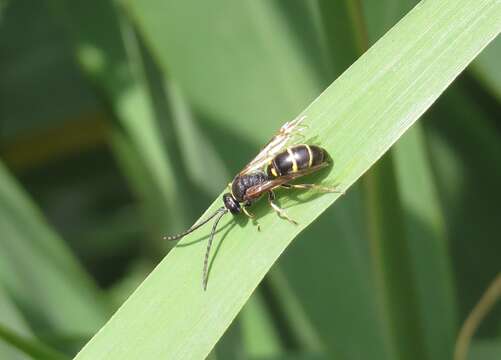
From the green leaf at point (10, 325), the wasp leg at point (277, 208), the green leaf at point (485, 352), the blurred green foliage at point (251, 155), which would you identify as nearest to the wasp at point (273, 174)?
the wasp leg at point (277, 208)

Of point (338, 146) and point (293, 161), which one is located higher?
point (338, 146)

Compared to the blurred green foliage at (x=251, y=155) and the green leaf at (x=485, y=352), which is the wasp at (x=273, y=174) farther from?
the green leaf at (x=485, y=352)

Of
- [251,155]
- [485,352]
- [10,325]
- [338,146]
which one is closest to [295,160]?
[338,146]

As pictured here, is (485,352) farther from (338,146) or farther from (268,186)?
(338,146)

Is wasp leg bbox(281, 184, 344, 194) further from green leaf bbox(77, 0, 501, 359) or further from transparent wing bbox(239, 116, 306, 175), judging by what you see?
transparent wing bbox(239, 116, 306, 175)

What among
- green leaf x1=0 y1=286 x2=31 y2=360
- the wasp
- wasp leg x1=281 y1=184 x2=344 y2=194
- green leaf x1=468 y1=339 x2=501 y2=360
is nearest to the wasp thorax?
the wasp

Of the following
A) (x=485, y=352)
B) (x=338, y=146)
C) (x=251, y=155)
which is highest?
(x=338, y=146)
